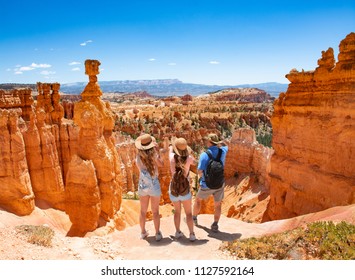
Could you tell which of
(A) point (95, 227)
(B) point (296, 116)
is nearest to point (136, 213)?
(A) point (95, 227)

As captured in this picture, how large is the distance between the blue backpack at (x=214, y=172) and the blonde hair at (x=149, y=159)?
109 cm

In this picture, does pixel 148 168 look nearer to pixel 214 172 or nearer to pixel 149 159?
pixel 149 159

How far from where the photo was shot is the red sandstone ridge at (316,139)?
9.92 m

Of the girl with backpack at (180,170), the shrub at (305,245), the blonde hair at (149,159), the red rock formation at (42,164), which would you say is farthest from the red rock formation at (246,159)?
the blonde hair at (149,159)

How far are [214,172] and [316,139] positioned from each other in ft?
20.2

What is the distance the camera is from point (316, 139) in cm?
1104

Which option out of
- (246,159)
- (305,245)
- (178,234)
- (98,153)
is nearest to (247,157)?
(246,159)

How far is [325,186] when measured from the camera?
34.3 feet

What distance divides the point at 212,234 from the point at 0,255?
4.00m

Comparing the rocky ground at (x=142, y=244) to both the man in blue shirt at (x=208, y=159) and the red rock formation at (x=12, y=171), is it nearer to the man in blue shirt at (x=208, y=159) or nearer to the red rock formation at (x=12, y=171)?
the man in blue shirt at (x=208, y=159)

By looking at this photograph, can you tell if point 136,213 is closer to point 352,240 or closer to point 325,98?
point 325,98

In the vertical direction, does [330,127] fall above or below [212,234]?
above

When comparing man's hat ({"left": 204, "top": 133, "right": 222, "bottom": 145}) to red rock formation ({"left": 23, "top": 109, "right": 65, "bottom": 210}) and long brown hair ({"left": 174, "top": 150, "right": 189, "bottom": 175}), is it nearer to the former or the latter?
long brown hair ({"left": 174, "top": 150, "right": 189, "bottom": 175})

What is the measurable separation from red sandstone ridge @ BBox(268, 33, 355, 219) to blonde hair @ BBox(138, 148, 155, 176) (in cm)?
634
